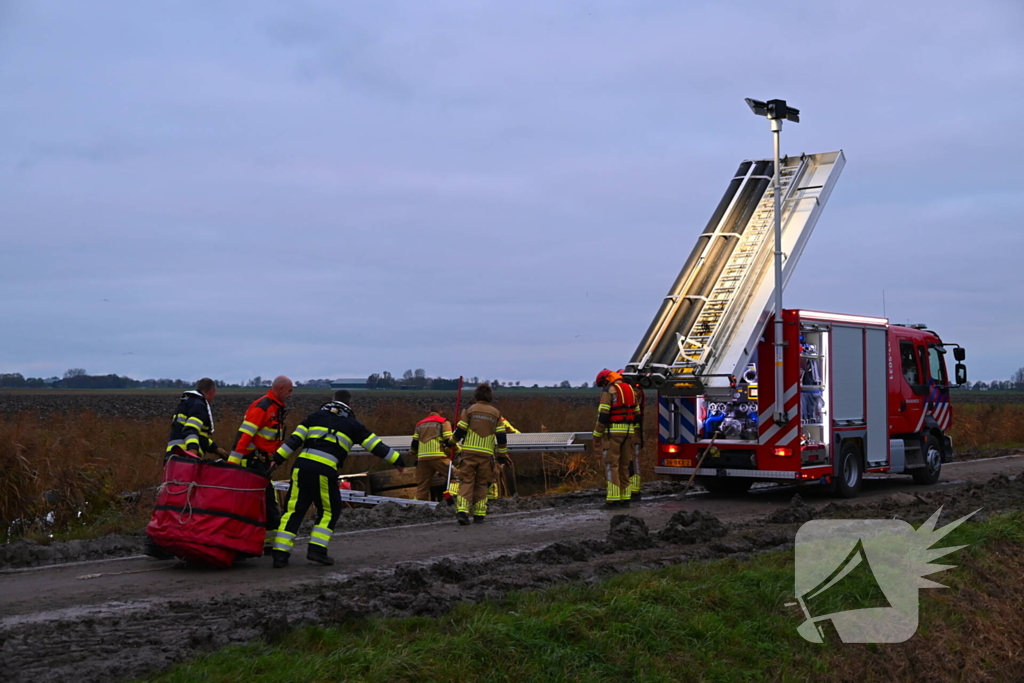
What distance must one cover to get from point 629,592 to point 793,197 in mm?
8825

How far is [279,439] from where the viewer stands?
9.82 m

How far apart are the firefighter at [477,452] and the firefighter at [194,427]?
3.35 m

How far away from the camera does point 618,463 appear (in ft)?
46.2

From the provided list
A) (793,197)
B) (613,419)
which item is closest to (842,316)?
(793,197)

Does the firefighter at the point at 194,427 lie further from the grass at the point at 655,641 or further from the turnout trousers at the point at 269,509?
the grass at the point at 655,641

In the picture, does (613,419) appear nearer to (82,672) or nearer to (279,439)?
(279,439)

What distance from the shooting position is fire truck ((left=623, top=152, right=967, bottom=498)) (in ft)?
45.7

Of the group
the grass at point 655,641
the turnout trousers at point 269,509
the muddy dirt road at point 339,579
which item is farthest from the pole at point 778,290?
the turnout trousers at point 269,509

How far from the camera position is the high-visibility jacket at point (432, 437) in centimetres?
1545

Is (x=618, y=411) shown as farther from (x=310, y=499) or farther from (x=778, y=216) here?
(x=310, y=499)

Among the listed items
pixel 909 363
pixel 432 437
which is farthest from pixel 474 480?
pixel 909 363

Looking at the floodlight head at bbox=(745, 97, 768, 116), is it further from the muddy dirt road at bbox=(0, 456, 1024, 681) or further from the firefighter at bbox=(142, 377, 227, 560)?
the firefighter at bbox=(142, 377, 227, 560)

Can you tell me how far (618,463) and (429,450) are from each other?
10.4ft

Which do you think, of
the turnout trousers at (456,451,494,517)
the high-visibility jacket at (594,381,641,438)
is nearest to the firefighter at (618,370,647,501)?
the high-visibility jacket at (594,381,641,438)
